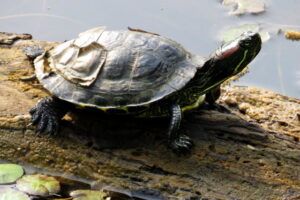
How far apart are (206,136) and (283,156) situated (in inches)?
24.4

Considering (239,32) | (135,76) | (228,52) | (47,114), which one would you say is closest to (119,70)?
(135,76)

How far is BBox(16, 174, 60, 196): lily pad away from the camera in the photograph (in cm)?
362

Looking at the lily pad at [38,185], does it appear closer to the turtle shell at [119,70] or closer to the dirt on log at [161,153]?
the dirt on log at [161,153]

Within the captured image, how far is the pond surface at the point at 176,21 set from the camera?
18.5 feet

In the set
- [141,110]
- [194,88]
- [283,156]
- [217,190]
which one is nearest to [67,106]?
[141,110]

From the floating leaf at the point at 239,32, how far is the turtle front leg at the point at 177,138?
2.28 m

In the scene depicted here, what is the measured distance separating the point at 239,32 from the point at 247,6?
0.74 m

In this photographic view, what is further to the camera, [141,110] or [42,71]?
[42,71]

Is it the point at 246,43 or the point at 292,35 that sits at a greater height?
the point at 246,43

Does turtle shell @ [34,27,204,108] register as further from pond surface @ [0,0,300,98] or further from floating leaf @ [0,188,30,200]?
pond surface @ [0,0,300,98]

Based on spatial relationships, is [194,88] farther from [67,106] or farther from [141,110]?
[67,106]

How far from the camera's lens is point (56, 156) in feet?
12.5

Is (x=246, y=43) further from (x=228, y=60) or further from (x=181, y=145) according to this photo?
(x=181, y=145)

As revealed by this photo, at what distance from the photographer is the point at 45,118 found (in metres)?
3.81
